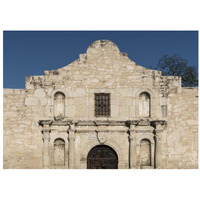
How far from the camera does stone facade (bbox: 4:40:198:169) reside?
34.7ft

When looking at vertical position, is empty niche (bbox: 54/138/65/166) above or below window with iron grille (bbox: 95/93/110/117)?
below

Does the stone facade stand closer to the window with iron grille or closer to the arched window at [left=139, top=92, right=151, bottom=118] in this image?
the arched window at [left=139, top=92, right=151, bottom=118]

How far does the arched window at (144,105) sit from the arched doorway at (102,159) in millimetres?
2122

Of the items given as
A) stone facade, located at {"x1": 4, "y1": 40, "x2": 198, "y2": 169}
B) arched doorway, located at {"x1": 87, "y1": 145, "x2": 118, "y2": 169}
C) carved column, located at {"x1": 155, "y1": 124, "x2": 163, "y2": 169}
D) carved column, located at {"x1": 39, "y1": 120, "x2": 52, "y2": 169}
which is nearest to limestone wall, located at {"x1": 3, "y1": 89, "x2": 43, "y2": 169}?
stone facade, located at {"x1": 4, "y1": 40, "x2": 198, "y2": 169}

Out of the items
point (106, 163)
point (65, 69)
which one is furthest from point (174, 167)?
point (65, 69)

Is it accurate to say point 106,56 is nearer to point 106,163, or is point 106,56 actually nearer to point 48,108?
point 48,108

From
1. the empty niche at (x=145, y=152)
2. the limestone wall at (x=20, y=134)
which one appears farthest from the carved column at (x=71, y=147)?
the empty niche at (x=145, y=152)

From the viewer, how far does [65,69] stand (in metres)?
11.1

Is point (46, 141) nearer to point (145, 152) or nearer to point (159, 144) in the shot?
point (145, 152)

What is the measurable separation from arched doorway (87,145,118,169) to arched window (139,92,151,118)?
2122 millimetres

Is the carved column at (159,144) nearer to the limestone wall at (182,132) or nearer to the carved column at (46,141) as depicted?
the limestone wall at (182,132)

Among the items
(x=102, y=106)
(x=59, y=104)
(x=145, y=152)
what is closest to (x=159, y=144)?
(x=145, y=152)

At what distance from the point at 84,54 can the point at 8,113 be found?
13.8ft

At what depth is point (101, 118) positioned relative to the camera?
10.8 meters
